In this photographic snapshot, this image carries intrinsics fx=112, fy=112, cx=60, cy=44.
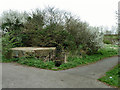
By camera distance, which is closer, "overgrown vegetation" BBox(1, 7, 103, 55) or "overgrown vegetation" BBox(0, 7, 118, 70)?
"overgrown vegetation" BBox(0, 7, 118, 70)

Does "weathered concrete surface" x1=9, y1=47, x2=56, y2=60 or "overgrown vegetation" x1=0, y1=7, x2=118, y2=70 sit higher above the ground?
"overgrown vegetation" x1=0, y1=7, x2=118, y2=70

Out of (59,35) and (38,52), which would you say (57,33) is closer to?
(59,35)

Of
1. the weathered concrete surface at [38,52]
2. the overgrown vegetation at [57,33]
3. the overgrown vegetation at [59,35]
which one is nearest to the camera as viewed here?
the weathered concrete surface at [38,52]

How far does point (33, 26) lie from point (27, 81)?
277 inches

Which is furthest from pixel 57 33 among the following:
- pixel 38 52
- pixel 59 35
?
pixel 38 52

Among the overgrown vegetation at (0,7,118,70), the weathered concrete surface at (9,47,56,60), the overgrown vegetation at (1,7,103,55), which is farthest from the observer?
the overgrown vegetation at (1,7,103,55)

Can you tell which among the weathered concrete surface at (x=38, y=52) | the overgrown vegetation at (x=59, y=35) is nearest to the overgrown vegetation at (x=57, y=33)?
the overgrown vegetation at (x=59, y=35)

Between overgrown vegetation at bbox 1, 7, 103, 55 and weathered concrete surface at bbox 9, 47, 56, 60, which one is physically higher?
overgrown vegetation at bbox 1, 7, 103, 55

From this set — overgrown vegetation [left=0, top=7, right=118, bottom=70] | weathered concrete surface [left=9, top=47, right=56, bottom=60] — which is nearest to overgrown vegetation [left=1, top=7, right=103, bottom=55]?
overgrown vegetation [left=0, top=7, right=118, bottom=70]

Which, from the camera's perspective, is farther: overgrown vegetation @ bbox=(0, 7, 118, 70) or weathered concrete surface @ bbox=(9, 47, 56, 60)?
overgrown vegetation @ bbox=(0, 7, 118, 70)

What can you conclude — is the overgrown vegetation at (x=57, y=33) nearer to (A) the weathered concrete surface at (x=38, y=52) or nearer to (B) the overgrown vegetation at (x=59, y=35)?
(B) the overgrown vegetation at (x=59, y=35)

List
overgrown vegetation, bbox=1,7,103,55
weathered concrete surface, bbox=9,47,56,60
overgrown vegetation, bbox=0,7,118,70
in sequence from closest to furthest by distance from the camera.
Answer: weathered concrete surface, bbox=9,47,56,60 < overgrown vegetation, bbox=0,7,118,70 < overgrown vegetation, bbox=1,7,103,55

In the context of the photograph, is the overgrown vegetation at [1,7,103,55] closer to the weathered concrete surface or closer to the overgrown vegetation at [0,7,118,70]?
the overgrown vegetation at [0,7,118,70]

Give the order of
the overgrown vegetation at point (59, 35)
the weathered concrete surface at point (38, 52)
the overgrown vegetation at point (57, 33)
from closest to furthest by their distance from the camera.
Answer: the weathered concrete surface at point (38, 52) < the overgrown vegetation at point (59, 35) < the overgrown vegetation at point (57, 33)
